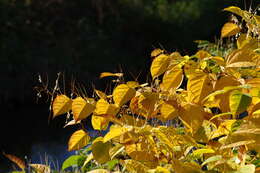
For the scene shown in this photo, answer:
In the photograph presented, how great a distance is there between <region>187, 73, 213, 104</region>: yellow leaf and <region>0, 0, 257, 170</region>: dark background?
8.97m

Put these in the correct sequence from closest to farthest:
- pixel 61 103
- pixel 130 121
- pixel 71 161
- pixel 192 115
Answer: pixel 192 115 → pixel 61 103 → pixel 130 121 → pixel 71 161

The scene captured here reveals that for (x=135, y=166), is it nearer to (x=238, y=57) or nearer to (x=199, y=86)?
(x=199, y=86)

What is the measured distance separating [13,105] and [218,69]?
10.9m

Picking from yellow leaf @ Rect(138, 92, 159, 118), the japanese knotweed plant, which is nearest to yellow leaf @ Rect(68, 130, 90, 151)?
the japanese knotweed plant

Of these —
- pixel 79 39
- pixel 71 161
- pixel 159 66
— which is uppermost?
pixel 159 66

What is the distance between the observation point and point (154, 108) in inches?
63.1

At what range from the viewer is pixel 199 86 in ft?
4.96

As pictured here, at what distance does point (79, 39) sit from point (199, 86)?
13456 mm

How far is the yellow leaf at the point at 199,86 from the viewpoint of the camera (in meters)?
1.51

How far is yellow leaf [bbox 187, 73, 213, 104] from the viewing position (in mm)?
1510

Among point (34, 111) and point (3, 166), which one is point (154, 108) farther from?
point (34, 111)

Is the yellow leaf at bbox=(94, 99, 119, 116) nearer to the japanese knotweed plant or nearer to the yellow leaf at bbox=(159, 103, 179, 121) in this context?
the japanese knotweed plant

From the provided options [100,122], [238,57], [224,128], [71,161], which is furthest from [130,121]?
[71,161]

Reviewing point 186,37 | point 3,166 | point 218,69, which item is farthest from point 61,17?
point 218,69
